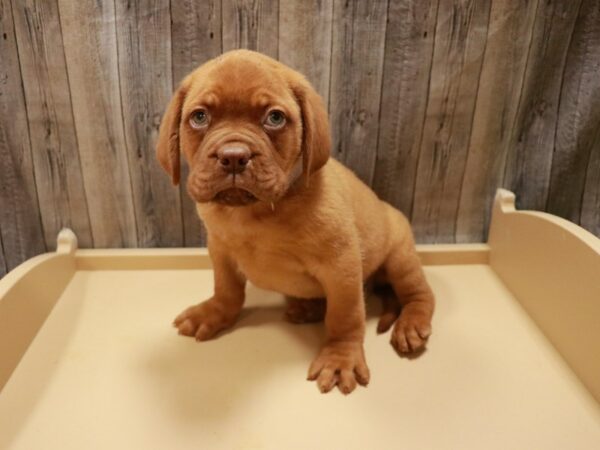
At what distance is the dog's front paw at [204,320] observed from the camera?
1518 mm

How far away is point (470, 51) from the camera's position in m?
1.62

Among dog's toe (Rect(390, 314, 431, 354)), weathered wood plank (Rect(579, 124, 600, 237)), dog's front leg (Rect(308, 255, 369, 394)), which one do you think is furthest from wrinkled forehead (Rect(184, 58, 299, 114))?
weathered wood plank (Rect(579, 124, 600, 237))

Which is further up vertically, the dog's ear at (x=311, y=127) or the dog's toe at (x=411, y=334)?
the dog's ear at (x=311, y=127)

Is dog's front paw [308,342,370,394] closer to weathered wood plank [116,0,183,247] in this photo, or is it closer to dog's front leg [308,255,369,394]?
dog's front leg [308,255,369,394]

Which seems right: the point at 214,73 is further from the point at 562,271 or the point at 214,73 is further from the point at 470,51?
the point at 562,271

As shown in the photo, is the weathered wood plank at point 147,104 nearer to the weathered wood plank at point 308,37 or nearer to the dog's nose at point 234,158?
the weathered wood plank at point 308,37

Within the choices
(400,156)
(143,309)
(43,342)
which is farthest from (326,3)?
(43,342)

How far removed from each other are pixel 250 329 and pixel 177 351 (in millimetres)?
221

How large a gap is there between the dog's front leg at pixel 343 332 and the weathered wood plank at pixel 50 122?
0.95 metres

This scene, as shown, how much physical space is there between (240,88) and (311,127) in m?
0.18

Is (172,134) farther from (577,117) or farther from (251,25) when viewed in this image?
(577,117)

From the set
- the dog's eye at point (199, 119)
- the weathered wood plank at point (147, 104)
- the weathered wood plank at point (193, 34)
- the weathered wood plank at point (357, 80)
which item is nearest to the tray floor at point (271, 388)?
the weathered wood plank at point (147, 104)

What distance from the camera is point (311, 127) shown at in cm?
120

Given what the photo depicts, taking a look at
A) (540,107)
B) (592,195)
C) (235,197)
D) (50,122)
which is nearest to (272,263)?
(235,197)
